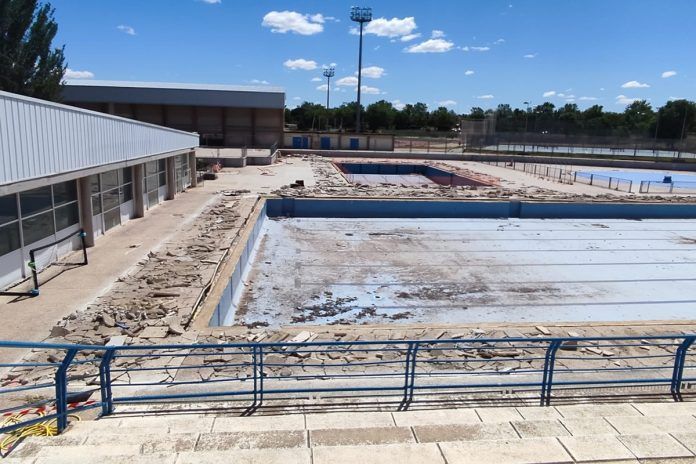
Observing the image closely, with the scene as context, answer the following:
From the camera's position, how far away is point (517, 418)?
5.79 metres

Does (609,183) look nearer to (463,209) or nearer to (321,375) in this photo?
(463,209)

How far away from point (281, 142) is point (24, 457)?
53.0 metres

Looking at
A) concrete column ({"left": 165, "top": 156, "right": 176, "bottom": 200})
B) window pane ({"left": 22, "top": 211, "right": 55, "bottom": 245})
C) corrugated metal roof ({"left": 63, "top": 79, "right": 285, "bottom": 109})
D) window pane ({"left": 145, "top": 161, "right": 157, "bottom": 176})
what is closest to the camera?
window pane ({"left": 22, "top": 211, "right": 55, "bottom": 245})

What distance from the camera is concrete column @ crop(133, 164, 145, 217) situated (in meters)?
18.7

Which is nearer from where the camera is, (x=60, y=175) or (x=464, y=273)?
(x=60, y=175)

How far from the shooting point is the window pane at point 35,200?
11461 millimetres

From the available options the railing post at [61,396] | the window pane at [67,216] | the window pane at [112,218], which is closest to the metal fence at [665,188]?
the window pane at [112,218]

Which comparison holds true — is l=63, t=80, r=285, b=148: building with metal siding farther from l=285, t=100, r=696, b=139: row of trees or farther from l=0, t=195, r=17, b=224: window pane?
l=0, t=195, r=17, b=224: window pane

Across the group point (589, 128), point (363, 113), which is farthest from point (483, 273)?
point (363, 113)

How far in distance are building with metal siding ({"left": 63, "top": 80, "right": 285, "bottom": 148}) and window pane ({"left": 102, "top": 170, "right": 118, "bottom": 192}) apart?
36614mm

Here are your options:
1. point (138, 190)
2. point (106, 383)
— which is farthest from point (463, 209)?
point (106, 383)

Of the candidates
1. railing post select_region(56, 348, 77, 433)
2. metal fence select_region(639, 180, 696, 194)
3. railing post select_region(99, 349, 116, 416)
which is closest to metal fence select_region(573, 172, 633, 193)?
metal fence select_region(639, 180, 696, 194)

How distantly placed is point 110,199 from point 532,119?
224ft

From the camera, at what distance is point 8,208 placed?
35.7ft
